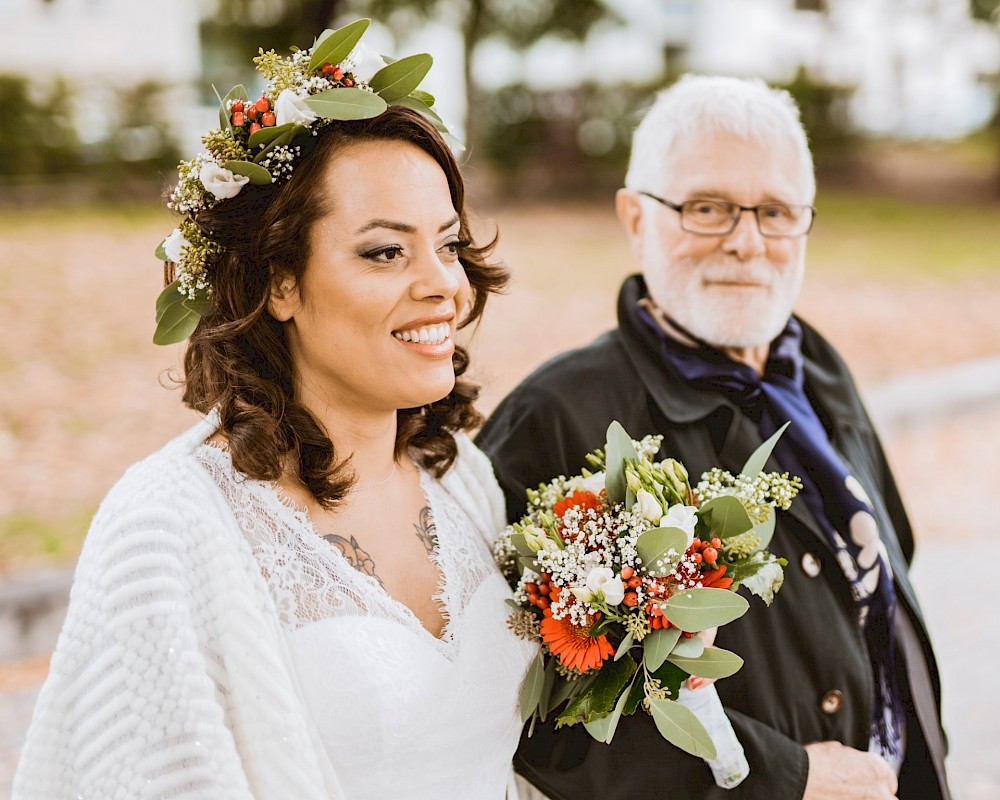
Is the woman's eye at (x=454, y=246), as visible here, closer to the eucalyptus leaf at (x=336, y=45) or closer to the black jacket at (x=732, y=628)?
the eucalyptus leaf at (x=336, y=45)

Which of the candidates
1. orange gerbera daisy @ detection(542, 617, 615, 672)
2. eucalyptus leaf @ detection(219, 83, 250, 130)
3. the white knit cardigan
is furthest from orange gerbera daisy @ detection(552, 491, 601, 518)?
eucalyptus leaf @ detection(219, 83, 250, 130)

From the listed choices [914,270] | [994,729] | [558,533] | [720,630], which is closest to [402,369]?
[558,533]

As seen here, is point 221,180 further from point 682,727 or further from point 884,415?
point 884,415

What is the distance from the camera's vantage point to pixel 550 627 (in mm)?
2143

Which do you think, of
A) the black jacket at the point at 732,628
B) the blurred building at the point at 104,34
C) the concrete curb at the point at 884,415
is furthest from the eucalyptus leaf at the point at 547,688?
the blurred building at the point at 104,34

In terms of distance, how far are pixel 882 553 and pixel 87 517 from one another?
4.92 meters

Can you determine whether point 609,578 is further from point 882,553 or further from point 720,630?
point 882,553

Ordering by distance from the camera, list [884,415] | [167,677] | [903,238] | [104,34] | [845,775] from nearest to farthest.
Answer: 1. [167,677]
2. [845,775]
3. [884,415]
4. [903,238]
5. [104,34]

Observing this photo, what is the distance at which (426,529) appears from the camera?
2.33 meters

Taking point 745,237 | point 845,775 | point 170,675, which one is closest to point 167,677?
point 170,675

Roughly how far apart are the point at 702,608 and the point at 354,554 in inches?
28.4

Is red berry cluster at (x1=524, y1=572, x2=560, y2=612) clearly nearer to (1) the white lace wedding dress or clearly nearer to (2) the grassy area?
(1) the white lace wedding dress

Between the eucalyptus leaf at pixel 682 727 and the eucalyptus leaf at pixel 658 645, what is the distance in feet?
0.28

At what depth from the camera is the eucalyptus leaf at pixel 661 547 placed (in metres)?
2.07
